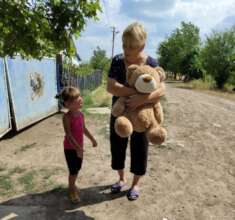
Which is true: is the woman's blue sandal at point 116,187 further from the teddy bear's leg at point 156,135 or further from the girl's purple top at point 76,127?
the teddy bear's leg at point 156,135

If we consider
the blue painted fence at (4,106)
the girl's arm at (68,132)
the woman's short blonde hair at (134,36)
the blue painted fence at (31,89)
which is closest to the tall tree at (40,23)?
the woman's short blonde hair at (134,36)

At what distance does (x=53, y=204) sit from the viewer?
4164 mm

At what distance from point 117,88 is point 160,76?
0.45 metres

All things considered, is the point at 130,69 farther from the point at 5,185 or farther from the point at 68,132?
the point at 5,185

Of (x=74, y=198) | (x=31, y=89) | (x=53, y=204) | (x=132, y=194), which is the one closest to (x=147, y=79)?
(x=132, y=194)

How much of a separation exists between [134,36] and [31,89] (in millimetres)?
A: 5247

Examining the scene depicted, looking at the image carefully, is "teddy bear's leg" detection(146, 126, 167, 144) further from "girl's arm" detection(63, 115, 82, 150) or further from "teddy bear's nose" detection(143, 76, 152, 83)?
"girl's arm" detection(63, 115, 82, 150)

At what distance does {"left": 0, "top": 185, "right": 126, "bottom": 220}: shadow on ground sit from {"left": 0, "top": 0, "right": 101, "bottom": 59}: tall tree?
1700 mm

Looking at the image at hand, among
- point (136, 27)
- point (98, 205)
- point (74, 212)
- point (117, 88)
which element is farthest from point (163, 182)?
point (136, 27)

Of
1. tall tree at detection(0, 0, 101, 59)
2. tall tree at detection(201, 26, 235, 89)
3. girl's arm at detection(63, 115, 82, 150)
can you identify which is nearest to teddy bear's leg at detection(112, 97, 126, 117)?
girl's arm at detection(63, 115, 82, 150)

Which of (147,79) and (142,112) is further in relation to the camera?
(142,112)

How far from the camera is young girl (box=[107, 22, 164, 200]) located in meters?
3.72

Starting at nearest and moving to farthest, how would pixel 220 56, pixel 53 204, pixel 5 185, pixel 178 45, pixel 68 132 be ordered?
1. pixel 68 132
2. pixel 53 204
3. pixel 5 185
4. pixel 220 56
5. pixel 178 45

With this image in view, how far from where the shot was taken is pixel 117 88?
376 cm
